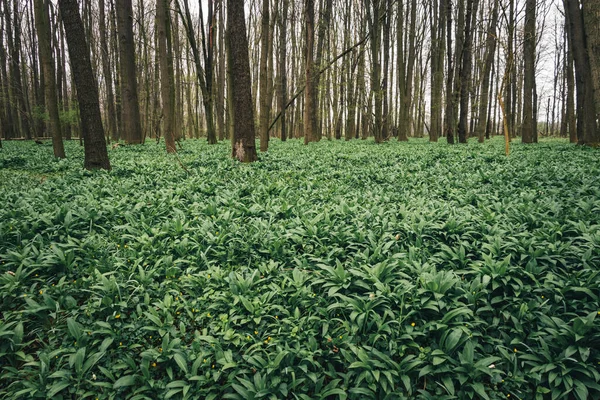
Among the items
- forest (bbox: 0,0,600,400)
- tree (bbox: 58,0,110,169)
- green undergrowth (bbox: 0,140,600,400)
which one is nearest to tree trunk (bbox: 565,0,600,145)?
forest (bbox: 0,0,600,400)

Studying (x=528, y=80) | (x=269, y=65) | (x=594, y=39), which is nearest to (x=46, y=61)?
(x=269, y=65)

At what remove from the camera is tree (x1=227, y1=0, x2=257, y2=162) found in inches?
318

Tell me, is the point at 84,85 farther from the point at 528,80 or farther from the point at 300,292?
the point at 528,80

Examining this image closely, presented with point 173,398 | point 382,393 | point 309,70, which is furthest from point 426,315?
point 309,70

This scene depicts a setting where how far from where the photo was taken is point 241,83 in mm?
8227

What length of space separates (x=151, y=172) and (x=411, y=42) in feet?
69.6

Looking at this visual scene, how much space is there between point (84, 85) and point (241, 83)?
3.38 meters

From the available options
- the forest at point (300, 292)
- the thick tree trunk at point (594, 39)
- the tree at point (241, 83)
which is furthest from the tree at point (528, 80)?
the tree at point (241, 83)

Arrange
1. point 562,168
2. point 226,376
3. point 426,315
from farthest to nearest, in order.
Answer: point 562,168, point 426,315, point 226,376

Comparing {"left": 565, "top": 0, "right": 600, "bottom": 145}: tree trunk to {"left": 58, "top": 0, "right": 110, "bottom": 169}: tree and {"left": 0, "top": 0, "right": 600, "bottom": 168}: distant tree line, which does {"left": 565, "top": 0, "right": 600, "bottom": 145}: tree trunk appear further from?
{"left": 58, "top": 0, "right": 110, "bottom": 169}: tree

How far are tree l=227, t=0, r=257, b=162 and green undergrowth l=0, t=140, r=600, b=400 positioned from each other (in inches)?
162

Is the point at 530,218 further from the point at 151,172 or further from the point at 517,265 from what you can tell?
the point at 151,172

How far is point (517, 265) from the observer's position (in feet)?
9.85

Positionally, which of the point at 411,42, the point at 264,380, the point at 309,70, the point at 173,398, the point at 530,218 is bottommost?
the point at 173,398
